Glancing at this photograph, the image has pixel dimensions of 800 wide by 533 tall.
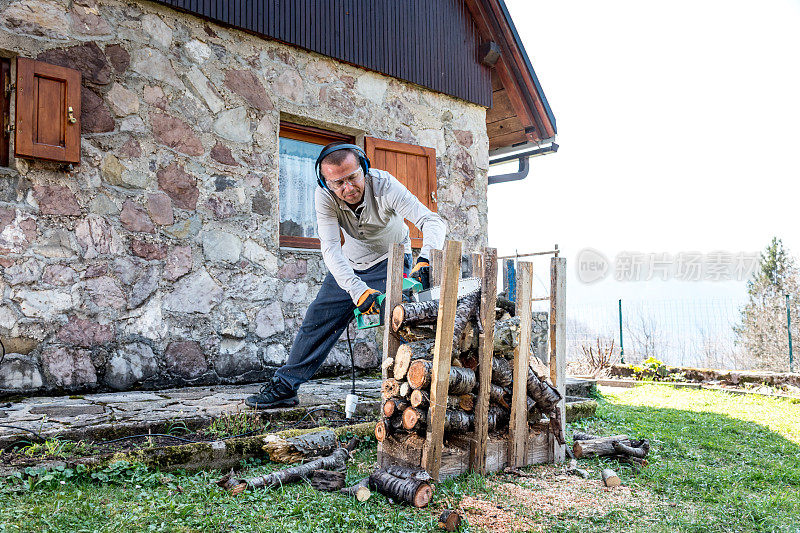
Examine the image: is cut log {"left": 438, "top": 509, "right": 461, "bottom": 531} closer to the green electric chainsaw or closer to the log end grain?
the log end grain

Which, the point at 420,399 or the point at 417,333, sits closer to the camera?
the point at 420,399

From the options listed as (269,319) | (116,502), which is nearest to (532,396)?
(116,502)

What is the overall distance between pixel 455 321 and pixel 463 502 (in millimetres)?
861

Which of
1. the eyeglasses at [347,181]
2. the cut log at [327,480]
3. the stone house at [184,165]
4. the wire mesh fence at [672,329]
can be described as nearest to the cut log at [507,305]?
the eyeglasses at [347,181]

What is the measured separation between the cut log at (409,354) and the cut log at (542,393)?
0.71 meters

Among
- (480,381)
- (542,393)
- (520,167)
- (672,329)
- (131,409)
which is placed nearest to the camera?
(480,381)

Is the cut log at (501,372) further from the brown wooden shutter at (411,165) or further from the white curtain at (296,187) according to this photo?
the brown wooden shutter at (411,165)

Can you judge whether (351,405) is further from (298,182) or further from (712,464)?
(298,182)

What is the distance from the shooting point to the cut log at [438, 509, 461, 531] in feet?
7.54

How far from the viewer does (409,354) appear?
9.70 feet

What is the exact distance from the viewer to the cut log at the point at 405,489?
8.30 ft

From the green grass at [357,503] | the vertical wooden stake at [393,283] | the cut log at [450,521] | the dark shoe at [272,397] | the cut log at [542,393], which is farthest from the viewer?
the dark shoe at [272,397]

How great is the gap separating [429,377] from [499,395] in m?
0.59

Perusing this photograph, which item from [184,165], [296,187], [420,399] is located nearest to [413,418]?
[420,399]
